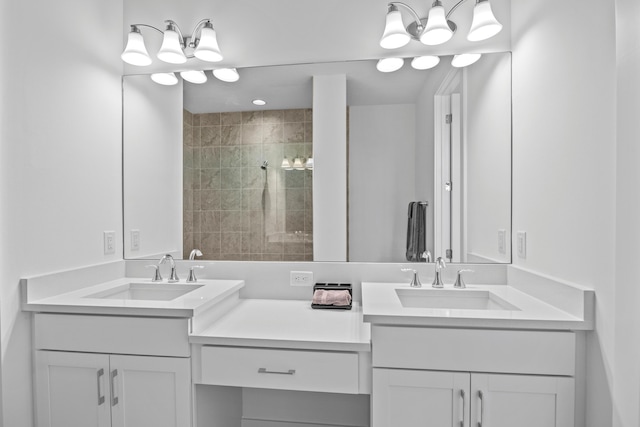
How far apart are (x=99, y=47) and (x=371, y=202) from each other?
1609 mm

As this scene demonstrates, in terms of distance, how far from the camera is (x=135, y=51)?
191 cm

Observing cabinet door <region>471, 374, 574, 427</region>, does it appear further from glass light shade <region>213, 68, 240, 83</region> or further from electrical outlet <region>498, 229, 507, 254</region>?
glass light shade <region>213, 68, 240, 83</region>

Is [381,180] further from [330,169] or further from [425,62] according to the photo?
[425,62]

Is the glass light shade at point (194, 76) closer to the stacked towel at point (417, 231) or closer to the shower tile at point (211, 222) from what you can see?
the shower tile at point (211, 222)

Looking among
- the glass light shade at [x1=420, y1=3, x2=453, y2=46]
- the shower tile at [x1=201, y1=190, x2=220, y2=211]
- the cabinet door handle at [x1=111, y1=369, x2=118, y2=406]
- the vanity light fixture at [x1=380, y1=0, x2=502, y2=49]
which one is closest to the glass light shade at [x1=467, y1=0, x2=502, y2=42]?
the vanity light fixture at [x1=380, y1=0, x2=502, y2=49]

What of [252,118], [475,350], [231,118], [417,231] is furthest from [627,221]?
[231,118]

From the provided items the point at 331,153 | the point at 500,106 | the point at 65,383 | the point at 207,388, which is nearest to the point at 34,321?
the point at 65,383

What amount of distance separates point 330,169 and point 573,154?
104cm

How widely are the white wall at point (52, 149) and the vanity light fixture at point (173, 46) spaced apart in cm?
17

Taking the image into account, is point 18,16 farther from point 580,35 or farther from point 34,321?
point 580,35

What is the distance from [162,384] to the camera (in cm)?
142

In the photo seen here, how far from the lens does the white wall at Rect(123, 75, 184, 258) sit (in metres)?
2.04

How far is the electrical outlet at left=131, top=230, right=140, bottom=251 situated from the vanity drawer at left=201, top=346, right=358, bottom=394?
948 mm

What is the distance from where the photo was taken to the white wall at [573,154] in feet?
3.72
